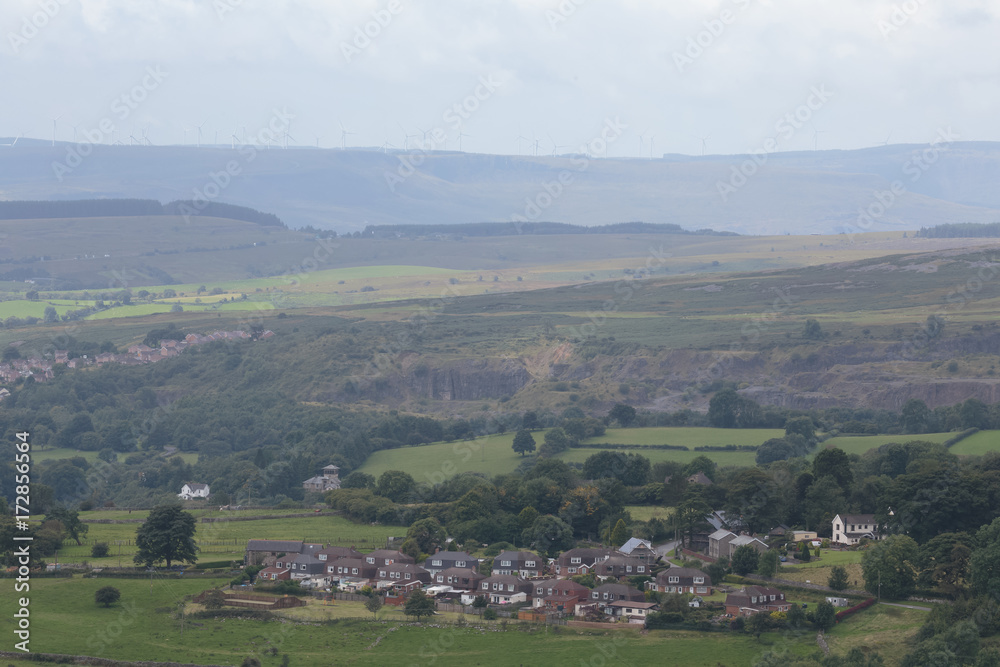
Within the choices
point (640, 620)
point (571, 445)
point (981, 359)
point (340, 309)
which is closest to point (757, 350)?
point (981, 359)

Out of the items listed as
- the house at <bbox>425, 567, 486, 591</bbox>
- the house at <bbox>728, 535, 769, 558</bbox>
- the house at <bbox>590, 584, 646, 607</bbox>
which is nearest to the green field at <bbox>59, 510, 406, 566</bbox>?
the house at <bbox>425, 567, 486, 591</bbox>

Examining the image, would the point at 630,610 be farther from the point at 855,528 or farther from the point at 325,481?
the point at 325,481

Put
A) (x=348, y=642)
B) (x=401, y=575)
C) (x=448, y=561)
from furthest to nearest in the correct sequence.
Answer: (x=448, y=561)
(x=401, y=575)
(x=348, y=642)

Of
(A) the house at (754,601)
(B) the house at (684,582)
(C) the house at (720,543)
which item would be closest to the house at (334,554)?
(B) the house at (684,582)

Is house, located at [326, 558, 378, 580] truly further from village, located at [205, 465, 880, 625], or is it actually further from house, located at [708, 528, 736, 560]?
house, located at [708, 528, 736, 560]

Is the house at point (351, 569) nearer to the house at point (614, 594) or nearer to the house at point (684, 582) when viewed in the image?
the house at point (614, 594)

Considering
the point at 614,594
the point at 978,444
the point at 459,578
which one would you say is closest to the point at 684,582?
the point at 614,594
